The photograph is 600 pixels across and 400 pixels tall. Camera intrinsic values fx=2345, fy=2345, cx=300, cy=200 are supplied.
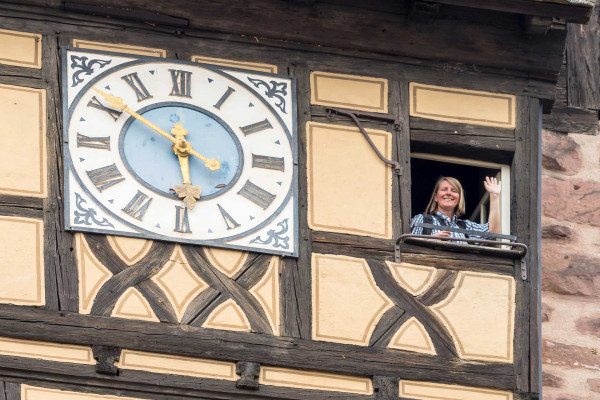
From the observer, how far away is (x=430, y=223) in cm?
1455

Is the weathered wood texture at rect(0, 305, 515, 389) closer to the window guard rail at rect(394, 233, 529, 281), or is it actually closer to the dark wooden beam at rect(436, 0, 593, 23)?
the window guard rail at rect(394, 233, 529, 281)

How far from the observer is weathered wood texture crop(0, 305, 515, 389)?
1333 cm

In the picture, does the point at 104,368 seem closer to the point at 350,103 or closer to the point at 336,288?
the point at 336,288

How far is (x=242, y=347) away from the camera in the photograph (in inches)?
534

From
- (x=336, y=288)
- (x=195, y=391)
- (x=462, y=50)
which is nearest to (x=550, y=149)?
(x=462, y=50)

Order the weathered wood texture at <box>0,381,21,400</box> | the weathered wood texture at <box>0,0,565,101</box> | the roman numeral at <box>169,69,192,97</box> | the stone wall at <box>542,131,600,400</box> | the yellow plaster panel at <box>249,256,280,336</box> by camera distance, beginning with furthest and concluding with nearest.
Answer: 1. the stone wall at <box>542,131,600,400</box>
2. the weathered wood texture at <box>0,0,565,101</box>
3. the roman numeral at <box>169,69,192,97</box>
4. the yellow plaster panel at <box>249,256,280,336</box>
5. the weathered wood texture at <box>0,381,21,400</box>

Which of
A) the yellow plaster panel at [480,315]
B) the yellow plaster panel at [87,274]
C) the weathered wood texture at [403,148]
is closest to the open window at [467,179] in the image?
the weathered wood texture at [403,148]

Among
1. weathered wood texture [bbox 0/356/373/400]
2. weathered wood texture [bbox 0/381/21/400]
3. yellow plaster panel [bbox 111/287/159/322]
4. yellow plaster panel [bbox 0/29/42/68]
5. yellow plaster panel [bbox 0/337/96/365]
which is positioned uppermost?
yellow plaster panel [bbox 0/29/42/68]

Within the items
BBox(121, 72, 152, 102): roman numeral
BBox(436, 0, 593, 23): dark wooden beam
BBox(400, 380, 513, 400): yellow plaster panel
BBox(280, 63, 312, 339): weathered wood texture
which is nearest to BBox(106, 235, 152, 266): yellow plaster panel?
BBox(280, 63, 312, 339): weathered wood texture

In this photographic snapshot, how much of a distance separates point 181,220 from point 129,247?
365mm

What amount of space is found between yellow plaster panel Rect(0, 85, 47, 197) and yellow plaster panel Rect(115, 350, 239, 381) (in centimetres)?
111

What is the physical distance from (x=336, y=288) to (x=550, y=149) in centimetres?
306

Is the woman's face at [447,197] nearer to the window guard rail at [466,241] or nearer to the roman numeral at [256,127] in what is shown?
the window guard rail at [466,241]

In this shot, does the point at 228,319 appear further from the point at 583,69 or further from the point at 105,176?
the point at 583,69
